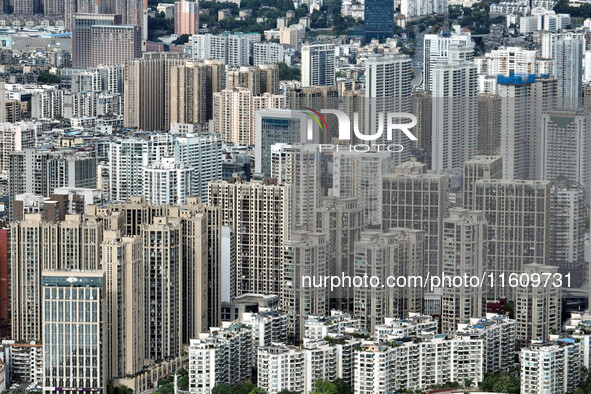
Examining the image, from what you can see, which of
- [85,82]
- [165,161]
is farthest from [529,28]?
[165,161]

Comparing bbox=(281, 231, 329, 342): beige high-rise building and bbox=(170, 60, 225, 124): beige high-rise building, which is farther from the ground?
bbox=(170, 60, 225, 124): beige high-rise building

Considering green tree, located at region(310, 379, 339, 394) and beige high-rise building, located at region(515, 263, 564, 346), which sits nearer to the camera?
green tree, located at region(310, 379, 339, 394)

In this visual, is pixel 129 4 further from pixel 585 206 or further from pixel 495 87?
pixel 585 206

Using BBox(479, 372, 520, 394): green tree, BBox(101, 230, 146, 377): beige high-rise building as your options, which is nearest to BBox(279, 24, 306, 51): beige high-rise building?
BBox(101, 230, 146, 377): beige high-rise building

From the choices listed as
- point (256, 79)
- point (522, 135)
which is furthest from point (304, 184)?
point (256, 79)

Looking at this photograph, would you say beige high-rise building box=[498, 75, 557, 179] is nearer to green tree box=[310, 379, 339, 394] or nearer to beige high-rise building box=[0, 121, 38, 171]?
green tree box=[310, 379, 339, 394]

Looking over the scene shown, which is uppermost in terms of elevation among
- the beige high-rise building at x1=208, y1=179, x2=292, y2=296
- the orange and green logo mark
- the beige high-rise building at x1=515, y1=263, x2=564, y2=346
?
the orange and green logo mark

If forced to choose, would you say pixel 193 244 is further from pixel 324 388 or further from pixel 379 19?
pixel 379 19

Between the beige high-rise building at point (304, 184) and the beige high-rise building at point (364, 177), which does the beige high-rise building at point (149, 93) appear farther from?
the beige high-rise building at point (364, 177)
